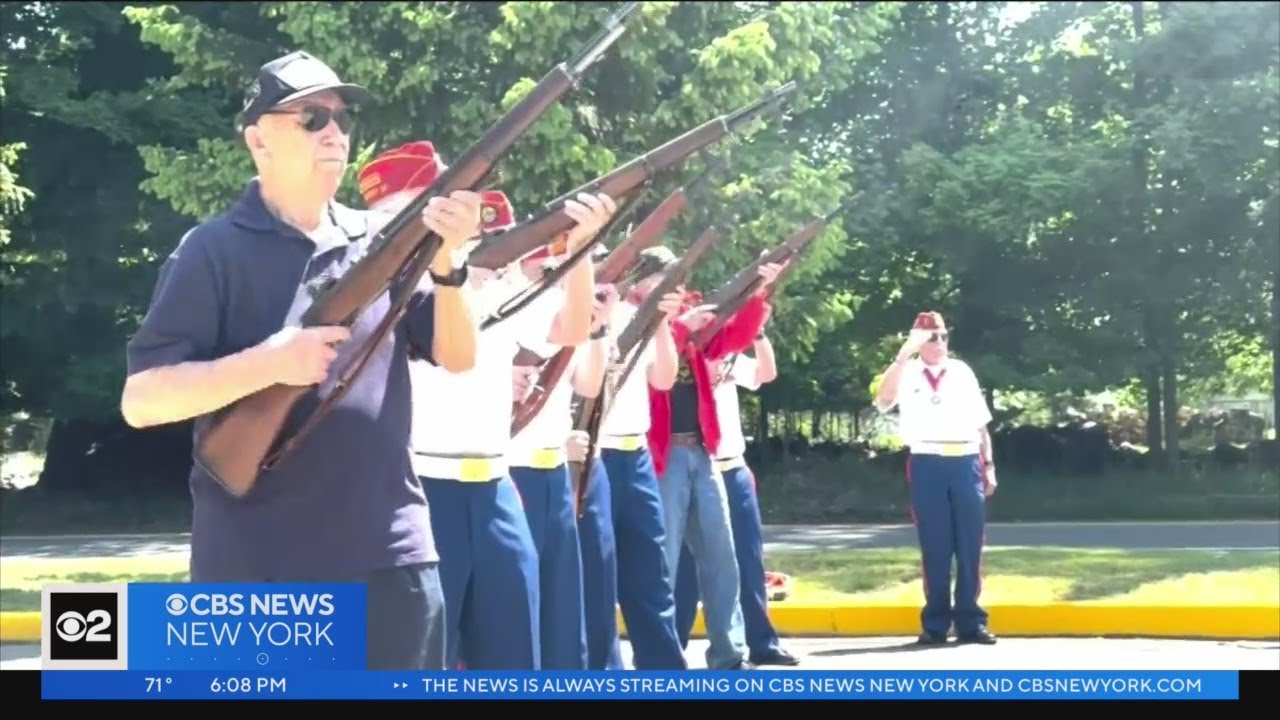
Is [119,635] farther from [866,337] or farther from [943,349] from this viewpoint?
[866,337]

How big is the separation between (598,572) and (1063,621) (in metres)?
4.26

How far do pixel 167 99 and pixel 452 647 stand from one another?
16.4 metres

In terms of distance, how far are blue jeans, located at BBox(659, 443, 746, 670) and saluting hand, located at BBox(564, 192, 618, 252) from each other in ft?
11.1

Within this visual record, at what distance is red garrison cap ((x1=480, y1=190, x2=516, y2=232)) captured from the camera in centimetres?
474

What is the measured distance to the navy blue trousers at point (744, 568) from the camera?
8.50 metres

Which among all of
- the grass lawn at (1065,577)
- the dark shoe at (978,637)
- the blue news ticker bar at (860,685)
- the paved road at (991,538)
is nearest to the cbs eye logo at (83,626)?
the blue news ticker bar at (860,685)

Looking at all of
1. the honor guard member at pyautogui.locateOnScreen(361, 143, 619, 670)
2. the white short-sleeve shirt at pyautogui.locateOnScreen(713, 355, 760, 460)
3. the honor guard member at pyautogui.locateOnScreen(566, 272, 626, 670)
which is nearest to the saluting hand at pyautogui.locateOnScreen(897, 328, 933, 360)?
the white short-sleeve shirt at pyautogui.locateOnScreen(713, 355, 760, 460)

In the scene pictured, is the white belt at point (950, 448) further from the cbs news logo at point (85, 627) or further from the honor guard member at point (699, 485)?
Result: the cbs news logo at point (85, 627)

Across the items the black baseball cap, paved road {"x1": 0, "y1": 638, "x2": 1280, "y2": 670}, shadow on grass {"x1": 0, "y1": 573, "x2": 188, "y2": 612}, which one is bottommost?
paved road {"x1": 0, "y1": 638, "x2": 1280, "y2": 670}

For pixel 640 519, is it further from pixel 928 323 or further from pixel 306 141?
pixel 306 141

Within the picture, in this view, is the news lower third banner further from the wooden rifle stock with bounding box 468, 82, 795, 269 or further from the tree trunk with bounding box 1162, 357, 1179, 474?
the tree trunk with bounding box 1162, 357, 1179, 474

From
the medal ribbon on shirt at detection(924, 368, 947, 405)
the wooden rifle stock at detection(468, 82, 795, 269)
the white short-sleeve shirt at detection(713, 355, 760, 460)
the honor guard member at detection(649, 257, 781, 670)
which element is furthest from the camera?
the medal ribbon on shirt at detection(924, 368, 947, 405)

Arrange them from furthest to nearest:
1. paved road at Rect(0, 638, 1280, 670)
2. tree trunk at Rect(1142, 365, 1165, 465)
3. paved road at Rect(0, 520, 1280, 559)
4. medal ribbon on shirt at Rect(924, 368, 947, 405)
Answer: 1. tree trunk at Rect(1142, 365, 1165, 465)
2. paved road at Rect(0, 520, 1280, 559)
3. medal ribbon on shirt at Rect(924, 368, 947, 405)
4. paved road at Rect(0, 638, 1280, 670)

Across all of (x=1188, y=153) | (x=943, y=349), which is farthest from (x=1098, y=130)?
(x=943, y=349)
